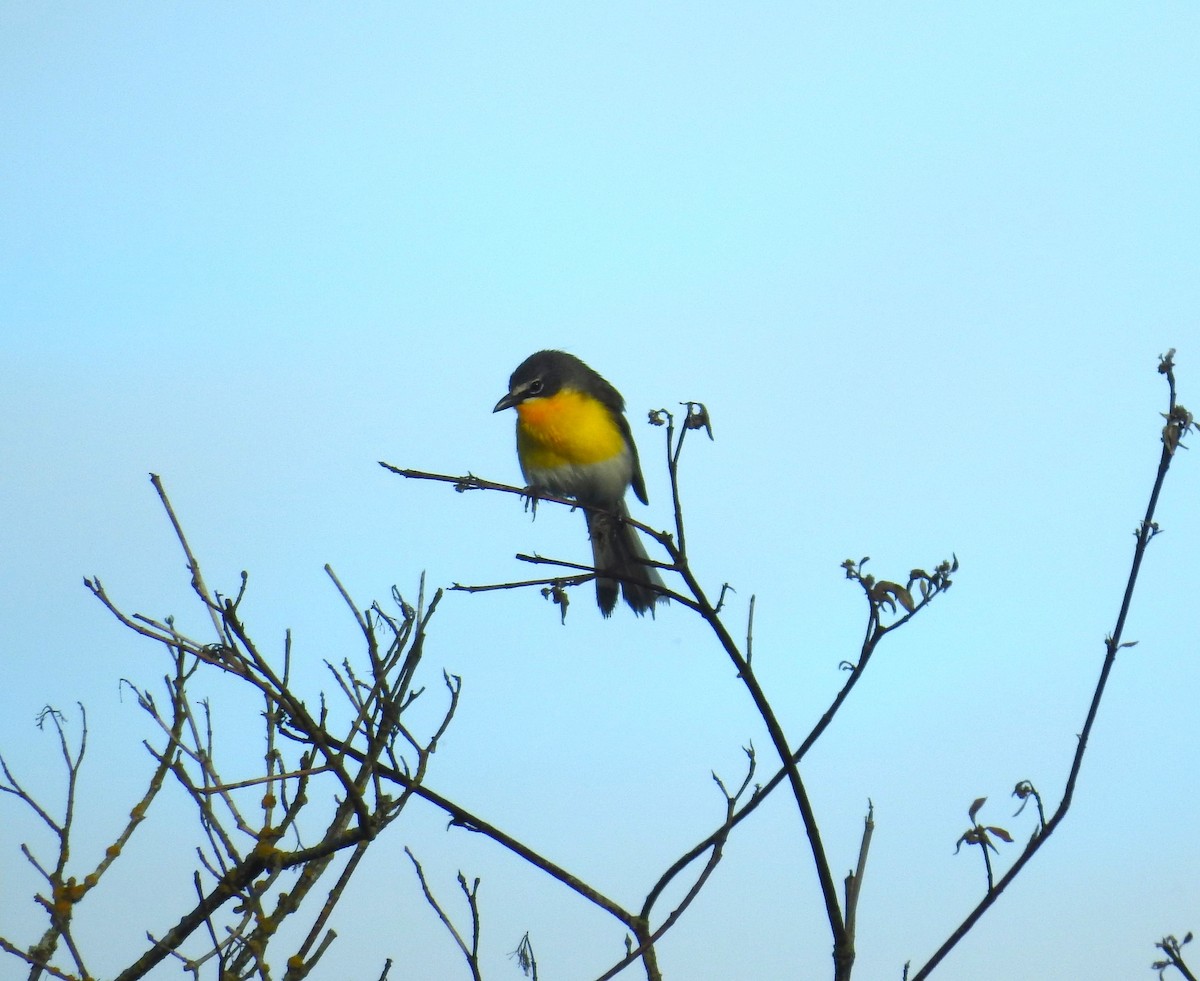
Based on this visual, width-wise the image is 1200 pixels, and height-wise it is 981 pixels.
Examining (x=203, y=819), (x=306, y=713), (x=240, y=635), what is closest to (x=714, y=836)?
(x=306, y=713)

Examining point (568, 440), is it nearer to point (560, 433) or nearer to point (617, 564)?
point (560, 433)

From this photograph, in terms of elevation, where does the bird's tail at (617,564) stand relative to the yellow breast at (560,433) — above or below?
below

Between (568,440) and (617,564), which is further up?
(568,440)

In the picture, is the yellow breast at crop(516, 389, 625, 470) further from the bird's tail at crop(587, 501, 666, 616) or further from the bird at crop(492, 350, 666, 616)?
the bird's tail at crop(587, 501, 666, 616)

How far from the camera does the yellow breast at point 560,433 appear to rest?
855cm

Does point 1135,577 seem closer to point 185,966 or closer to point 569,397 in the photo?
point 185,966

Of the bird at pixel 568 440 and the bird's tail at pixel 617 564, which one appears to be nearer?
the bird's tail at pixel 617 564

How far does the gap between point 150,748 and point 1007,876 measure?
8.75 feet

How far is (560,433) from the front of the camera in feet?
28.0

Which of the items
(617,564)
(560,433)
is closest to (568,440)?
(560,433)

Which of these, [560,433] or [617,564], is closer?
[617,564]

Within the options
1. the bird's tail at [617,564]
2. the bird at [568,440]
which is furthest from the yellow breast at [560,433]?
A: the bird's tail at [617,564]

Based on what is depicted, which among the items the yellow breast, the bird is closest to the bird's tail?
the bird

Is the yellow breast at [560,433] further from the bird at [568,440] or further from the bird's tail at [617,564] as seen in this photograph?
the bird's tail at [617,564]
